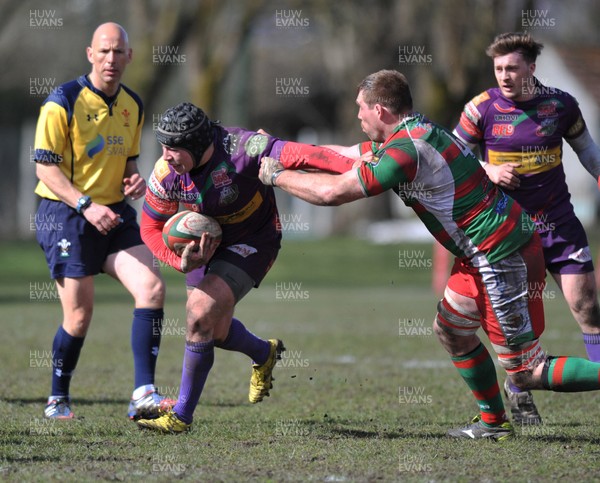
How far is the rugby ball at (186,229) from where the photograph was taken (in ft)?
20.2

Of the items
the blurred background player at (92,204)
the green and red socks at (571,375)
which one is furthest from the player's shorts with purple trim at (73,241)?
the green and red socks at (571,375)

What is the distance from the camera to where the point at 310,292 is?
776 inches

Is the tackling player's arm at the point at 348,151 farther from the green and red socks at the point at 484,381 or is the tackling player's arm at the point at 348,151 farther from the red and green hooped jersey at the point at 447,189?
the green and red socks at the point at 484,381

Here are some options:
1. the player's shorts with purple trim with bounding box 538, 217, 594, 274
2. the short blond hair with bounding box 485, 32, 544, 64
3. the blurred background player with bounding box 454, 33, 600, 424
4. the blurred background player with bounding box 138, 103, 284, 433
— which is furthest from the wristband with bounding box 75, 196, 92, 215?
the player's shorts with purple trim with bounding box 538, 217, 594, 274

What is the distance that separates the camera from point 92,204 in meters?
6.96

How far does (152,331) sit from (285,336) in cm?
525

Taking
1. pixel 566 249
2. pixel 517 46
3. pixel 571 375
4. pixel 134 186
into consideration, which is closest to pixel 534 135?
pixel 517 46

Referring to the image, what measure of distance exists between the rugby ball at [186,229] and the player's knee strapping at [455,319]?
147cm

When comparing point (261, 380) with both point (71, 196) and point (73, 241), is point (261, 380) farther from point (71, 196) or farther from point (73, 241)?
point (71, 196)

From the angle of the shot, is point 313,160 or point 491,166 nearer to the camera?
point 313,160

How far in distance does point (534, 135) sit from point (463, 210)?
1.61m

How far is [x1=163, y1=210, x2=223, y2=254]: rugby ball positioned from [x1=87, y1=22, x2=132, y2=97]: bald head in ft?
5.01

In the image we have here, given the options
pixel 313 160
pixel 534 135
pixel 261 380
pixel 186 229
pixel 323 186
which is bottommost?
pixel 261 380

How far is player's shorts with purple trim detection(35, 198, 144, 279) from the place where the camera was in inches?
284
